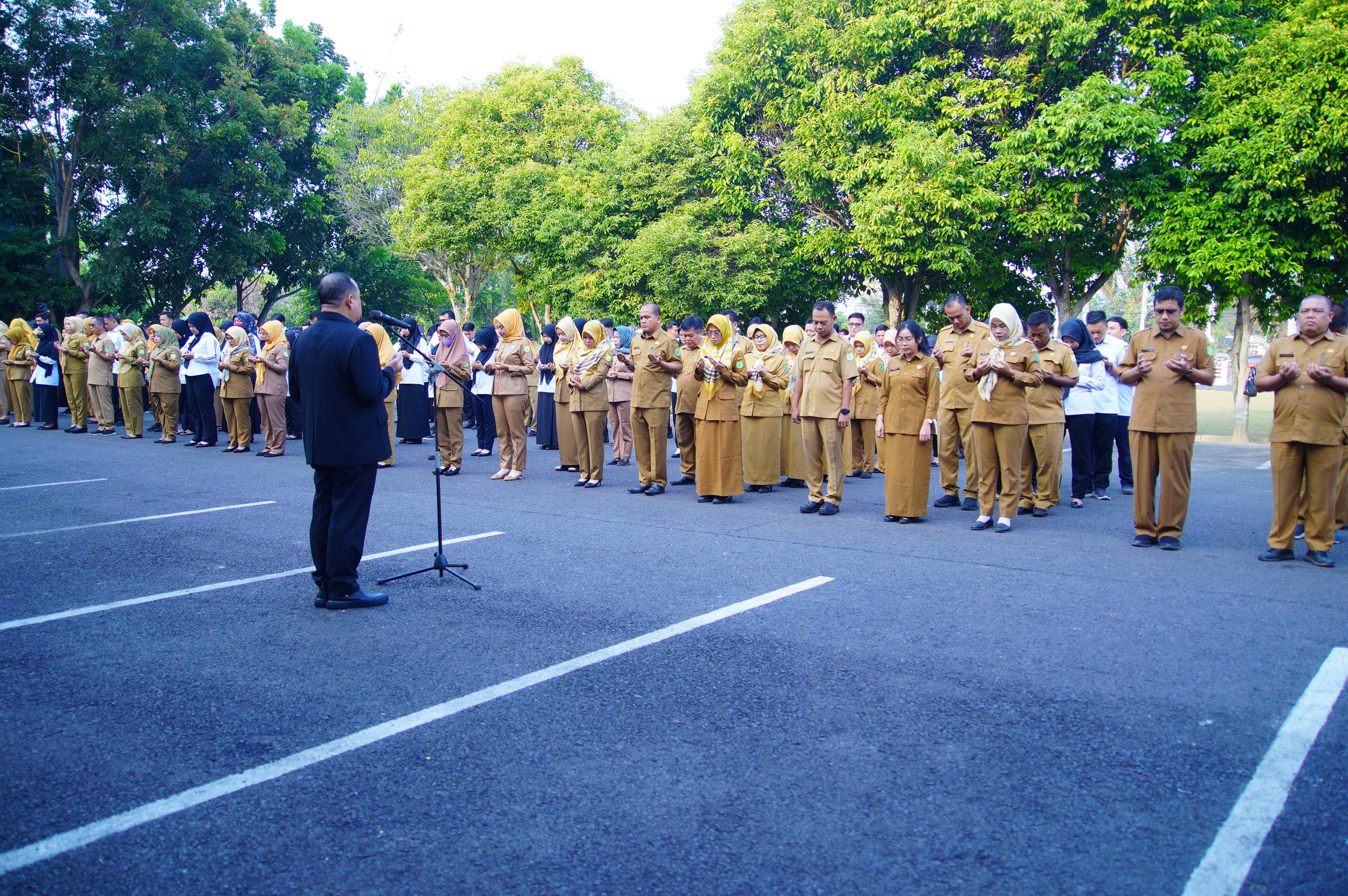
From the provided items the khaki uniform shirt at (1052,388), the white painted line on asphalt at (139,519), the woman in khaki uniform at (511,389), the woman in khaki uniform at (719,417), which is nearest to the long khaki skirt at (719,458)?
the woman in khaki uniform at (719,417)

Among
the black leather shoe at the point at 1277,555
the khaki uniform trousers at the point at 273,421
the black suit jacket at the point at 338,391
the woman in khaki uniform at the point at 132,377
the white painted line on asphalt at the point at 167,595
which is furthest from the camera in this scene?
the woman in khaki uniform at the point at 132,377

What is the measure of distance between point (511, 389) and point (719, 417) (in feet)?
10.5

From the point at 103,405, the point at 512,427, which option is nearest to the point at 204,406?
the point at 103,405

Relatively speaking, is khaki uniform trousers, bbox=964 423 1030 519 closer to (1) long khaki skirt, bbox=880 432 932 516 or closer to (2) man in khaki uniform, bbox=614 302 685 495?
(1) long khaki skirt, bbox=880 432 932 516

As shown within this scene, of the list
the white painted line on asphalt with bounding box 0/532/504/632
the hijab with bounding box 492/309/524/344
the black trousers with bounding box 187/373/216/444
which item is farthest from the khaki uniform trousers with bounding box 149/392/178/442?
the white painted line on asphalt with bounding box 0/532/504/632

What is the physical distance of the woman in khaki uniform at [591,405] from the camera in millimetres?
11469

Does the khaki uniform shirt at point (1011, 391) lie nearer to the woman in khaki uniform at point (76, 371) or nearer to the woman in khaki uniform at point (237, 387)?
the woman in khaki uniform at point (237, 387)

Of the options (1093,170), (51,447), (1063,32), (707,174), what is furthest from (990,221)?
(51,447)

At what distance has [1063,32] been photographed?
20422mm

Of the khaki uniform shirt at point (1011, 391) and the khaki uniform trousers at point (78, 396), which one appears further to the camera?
the khaki uniform trousers at point (78, 396)

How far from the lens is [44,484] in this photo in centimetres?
1105

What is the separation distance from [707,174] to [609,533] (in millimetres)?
19561

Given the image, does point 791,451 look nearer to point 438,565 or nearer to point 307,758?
point 438,565

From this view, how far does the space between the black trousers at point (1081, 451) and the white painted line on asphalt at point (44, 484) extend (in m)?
11.3
